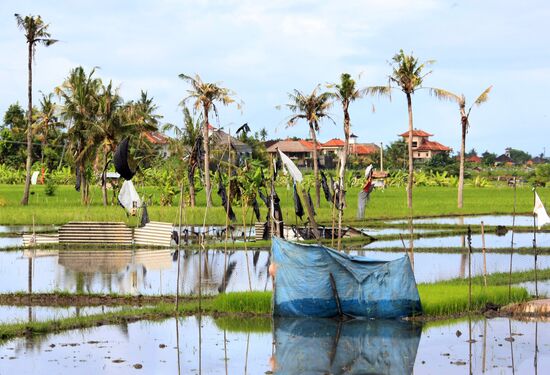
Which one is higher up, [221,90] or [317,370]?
[221,90]

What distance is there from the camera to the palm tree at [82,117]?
5056cm

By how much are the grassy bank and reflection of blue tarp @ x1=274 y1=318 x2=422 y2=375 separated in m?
16.0

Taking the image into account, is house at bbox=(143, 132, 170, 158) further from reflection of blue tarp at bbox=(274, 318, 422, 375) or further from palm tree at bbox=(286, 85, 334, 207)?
reflection of blue tarp at bbox=(274, 318, 422, 375)

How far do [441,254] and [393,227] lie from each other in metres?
9.43

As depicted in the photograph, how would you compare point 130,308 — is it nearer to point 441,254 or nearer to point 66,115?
point 441,254

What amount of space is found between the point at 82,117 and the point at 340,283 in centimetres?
3702

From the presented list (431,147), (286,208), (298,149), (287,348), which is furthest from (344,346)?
(431,147)

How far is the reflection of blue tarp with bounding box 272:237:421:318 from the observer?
1573 centimetres

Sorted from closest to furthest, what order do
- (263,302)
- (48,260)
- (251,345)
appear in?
1. (251,345)
2. (263,302)
3. (48,260)

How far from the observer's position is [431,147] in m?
123

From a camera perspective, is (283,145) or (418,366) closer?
(418,366)

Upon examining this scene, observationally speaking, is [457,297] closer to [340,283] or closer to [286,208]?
[340,283]

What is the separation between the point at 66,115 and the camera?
51031 millimetres

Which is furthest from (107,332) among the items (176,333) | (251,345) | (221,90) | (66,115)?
(66,115)
